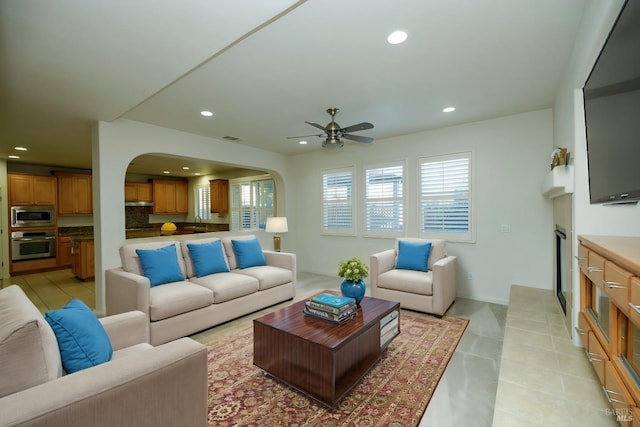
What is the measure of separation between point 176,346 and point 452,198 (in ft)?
13.5

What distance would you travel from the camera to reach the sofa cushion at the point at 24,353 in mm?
1018

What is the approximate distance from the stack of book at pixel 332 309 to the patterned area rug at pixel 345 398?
490mm

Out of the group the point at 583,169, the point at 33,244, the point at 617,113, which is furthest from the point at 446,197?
the point at 33,244

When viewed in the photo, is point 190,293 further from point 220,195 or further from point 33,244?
point 33,244

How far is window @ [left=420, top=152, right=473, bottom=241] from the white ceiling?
0.71m

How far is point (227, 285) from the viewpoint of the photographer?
10.9ft

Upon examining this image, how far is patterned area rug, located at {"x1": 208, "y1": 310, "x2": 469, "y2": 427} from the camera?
→ 1.82 metres

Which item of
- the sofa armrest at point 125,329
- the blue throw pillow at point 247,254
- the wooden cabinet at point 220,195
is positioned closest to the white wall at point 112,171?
the blue throw pillow at point 247,254

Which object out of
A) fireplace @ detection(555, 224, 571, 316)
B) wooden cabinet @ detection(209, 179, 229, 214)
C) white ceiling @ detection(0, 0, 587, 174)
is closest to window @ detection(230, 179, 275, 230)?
wooden cabinet @ detection(209, 179, 229, 214)

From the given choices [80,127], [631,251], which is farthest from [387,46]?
[80,127]

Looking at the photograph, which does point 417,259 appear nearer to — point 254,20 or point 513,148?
point 513,148

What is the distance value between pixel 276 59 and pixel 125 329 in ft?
7.52

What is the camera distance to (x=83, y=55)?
207 centimetres

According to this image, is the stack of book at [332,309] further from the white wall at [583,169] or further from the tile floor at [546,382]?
the white wall at [583,169]
